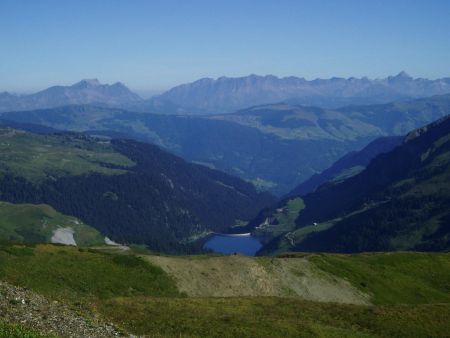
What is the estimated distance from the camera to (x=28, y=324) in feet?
132

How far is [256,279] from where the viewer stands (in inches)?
3442

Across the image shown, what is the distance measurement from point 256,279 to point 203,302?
79.7ft

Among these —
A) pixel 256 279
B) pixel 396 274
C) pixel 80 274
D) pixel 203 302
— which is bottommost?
pixel 396 274

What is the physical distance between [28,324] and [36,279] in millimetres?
24420

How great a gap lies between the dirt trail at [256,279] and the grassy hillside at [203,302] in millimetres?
366

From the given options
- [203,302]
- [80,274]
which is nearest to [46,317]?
[203,302]

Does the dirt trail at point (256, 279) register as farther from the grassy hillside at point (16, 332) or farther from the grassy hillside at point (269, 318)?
the grassy hillside at point (16, 332)

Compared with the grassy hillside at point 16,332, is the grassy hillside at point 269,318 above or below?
below

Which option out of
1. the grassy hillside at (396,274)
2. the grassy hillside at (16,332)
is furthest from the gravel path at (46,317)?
the grassy hillside at (396,274)

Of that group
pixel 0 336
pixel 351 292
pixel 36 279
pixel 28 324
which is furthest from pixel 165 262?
pixel 0 336

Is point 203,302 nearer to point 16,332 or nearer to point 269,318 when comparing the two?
point 269,318

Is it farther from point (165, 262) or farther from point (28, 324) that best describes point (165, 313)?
point (165, 262)

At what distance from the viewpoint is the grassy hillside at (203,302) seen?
5166cm

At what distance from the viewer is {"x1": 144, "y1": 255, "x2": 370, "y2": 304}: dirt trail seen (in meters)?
81.9
